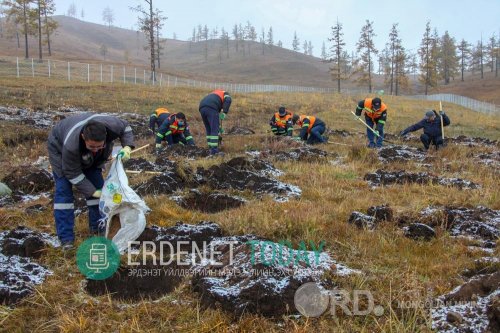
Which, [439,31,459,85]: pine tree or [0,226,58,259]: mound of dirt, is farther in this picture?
[439,31,459,85]: pine tree

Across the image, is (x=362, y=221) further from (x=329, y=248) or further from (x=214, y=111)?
(x=214, y=111)

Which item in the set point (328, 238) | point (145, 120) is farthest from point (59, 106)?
point (328, 238)

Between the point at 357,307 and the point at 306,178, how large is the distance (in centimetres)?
377

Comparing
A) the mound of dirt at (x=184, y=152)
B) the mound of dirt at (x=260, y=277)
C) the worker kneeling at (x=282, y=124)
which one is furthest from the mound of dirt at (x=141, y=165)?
the worker kneeling at (x=282, y=124)

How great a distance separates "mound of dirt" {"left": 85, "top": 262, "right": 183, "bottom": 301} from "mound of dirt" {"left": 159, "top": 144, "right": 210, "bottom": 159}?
5.20m

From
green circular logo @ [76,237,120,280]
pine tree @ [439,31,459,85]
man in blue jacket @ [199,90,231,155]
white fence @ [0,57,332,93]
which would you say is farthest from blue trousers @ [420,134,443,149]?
pine tree @ [439,31,459,85]

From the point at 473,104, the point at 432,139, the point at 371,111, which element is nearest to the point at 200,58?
the point at 473,104

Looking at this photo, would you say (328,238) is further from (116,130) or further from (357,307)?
(116,130)

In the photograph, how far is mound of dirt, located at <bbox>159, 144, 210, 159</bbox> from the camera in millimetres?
8781

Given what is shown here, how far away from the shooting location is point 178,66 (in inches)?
3949

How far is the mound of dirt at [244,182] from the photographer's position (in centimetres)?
585

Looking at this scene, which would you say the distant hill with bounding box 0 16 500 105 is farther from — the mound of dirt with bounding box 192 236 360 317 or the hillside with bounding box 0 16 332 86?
the mound of dirt with bounding box 192 236 360 317

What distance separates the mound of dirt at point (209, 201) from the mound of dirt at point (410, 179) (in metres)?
2.35

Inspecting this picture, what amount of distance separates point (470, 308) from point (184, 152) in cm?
713
